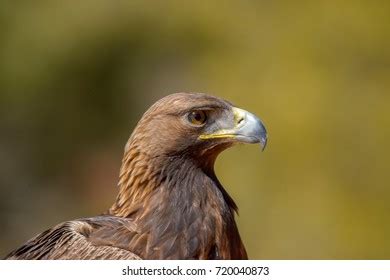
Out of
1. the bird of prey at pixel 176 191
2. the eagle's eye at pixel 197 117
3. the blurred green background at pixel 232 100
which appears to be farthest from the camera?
the blurred green background at pixel 232 100

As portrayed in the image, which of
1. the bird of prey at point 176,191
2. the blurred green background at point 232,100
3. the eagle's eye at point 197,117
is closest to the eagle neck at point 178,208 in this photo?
the bird of prey at point 176,191

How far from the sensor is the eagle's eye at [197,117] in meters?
4.66

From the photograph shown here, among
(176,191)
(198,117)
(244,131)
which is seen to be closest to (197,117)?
(198,117)

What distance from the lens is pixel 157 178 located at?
4648 mm

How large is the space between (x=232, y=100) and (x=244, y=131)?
180 inches

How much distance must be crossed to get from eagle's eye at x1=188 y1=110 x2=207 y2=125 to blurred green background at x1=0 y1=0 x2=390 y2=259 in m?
3.35

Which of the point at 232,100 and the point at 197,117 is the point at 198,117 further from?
the point at 232,100

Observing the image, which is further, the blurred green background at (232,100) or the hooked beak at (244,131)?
the blurred green background at (232,100)

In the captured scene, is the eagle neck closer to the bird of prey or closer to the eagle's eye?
the bird of prey

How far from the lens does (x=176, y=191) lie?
15.2ft

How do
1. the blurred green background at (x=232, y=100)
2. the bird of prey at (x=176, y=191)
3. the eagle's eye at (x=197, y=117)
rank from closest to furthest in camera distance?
1. the bird of prey at (x=176, y=191)
2. the eagle's eye at (x=197, y=117)
3. the blurred green background at (x=232, y=100)

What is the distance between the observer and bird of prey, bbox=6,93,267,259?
452cm

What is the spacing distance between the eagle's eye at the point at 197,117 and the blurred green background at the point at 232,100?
132 inches

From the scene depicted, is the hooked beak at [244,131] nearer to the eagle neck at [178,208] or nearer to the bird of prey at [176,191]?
the bird of prey at [176,191]
